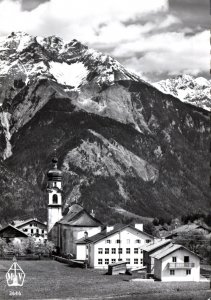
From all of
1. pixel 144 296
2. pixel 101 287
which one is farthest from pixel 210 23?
pixel 101 287

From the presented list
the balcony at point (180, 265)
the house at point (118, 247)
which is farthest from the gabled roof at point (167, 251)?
the house at point (118, 247)

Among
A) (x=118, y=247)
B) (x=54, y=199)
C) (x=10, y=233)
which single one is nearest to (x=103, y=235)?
(x=118, y=247)

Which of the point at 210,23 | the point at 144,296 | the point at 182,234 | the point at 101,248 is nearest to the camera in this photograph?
the point at 210,23

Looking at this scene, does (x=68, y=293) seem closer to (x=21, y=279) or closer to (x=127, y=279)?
(x=21, y=279)

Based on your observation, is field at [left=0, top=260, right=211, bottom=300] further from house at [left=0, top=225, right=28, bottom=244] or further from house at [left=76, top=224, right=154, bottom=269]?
house at [left=0, top=225, right=28, bottom=244]

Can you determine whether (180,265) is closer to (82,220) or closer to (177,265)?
(177,265)

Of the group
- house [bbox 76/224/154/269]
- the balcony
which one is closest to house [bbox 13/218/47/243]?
house [bbox 76/224/154/269]
